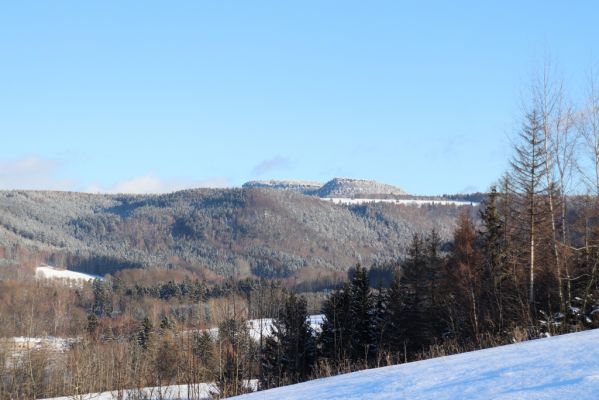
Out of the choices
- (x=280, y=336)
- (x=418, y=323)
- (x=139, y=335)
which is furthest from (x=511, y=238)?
(x=139, y=335)

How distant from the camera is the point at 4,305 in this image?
264ft

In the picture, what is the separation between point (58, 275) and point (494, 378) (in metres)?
177

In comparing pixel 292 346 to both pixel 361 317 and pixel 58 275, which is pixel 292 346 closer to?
pixel 361 317

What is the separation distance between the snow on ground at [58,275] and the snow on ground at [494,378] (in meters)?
160

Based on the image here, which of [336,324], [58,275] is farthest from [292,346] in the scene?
[58,275]

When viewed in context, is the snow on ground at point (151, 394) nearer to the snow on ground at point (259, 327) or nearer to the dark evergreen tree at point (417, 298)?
the snow on ground at point (259, 327)

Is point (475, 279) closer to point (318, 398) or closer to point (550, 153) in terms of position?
point (550, 153)

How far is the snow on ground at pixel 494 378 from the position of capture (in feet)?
23.8

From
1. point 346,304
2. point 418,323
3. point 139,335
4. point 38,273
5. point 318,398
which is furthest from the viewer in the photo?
Result: point 38,273

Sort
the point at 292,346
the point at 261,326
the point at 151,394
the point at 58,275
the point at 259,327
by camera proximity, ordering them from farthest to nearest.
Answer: the point at 58,275
the point at 259,327
the point at 292,346
the point at 261,326
the point at 151,394

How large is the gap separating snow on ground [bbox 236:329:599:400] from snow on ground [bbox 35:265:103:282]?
526ft

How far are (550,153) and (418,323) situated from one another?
15957 millimetres

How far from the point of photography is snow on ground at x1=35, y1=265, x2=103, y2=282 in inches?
6378

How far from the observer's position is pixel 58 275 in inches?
6693
